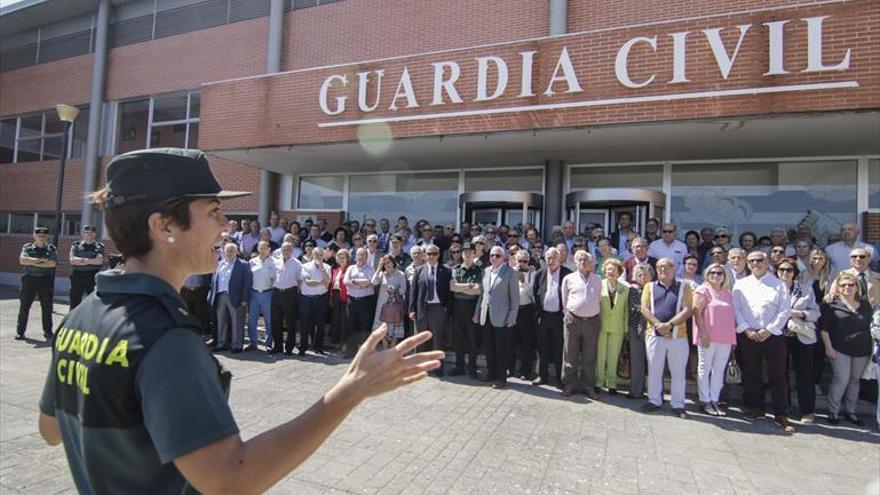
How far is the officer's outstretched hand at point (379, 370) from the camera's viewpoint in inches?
44.8

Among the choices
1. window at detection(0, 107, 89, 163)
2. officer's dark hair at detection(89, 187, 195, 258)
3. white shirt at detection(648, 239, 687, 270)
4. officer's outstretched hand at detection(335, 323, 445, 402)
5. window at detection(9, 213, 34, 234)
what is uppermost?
window at detection(0, 107, 89, 163)

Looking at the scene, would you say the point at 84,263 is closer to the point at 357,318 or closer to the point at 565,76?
the point at 357,318

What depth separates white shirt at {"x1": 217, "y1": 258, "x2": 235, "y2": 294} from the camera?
8023mm

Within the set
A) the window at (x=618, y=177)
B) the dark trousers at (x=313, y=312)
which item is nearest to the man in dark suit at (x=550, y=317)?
the dark trousers at (x=313, y=312)

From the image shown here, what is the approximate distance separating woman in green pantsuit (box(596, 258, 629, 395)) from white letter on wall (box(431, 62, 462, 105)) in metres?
4.33

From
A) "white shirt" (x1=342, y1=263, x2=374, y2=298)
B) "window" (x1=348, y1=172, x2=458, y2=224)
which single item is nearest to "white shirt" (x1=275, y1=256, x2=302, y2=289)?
"white shirt" (x1=342, y1=263, x2=374, y2=298)

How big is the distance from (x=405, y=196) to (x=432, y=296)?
19.0 feet

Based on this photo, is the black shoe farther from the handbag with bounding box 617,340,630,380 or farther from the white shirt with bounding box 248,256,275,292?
the white shirt with bounding box 248,256,275,292

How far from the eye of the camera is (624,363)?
6.26m

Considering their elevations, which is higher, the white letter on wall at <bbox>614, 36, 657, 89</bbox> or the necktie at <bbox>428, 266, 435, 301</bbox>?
the white letter on wall at <bbox>614, 36, 657, 89</bbox>

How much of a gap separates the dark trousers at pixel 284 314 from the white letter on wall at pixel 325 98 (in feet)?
12.6

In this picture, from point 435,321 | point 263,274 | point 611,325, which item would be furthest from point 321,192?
point 611,325

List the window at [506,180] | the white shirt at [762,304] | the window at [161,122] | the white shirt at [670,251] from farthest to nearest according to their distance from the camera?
the window at [161,122] → the window at [506,180] → the white shirt at [670,251] → the white shirt at [762,304]

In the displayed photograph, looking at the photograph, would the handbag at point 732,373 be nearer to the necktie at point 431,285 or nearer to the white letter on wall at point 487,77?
the necktie at point 431,285
